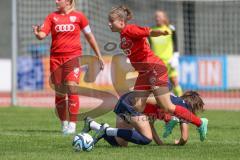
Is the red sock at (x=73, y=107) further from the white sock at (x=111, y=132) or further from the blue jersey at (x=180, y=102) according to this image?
the white sock at (x=111, y=132)

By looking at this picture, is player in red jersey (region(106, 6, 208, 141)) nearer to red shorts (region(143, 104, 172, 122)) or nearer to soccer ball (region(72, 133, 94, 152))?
red shorts (region(143, 104, 172, 122))

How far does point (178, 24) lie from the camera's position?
1093 inches

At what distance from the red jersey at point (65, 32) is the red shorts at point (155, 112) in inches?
92.7

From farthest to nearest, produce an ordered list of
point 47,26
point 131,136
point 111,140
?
point 47,26, point 111,140, point 131,136

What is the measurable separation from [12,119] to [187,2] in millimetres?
11408

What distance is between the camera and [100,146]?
1090 centimetres

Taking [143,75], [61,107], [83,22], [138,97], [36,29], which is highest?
[36,29]

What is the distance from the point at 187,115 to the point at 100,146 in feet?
3.98

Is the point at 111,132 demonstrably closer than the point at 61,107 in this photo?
Yes

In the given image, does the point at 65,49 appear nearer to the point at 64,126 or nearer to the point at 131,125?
the point at 64,126

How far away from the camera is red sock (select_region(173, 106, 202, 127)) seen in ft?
Answer: 35.4

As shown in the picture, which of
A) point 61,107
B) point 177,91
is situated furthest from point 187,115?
point 177,91

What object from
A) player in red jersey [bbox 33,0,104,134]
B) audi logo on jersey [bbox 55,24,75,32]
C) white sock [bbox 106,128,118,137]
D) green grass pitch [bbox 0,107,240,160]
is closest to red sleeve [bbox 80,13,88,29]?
player in red jersey [bbox 33,0,104,134]

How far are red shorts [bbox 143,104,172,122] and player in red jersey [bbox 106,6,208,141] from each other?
0.14 m
